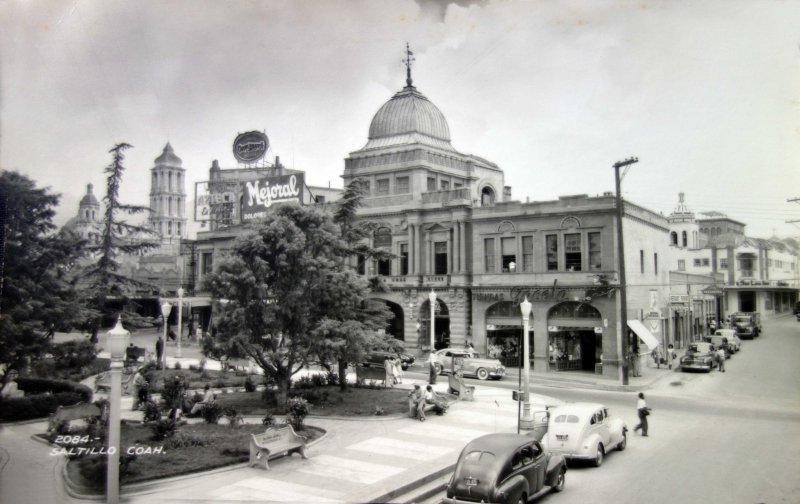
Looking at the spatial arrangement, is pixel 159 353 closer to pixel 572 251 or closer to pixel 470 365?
pixel 470 365

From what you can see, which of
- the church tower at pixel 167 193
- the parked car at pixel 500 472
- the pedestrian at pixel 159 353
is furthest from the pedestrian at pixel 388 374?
the parked car at pixel 500 472

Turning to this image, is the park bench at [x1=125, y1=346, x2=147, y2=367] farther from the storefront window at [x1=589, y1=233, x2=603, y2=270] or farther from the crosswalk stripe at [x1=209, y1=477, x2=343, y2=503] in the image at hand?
the storefront window at [x1=589, y1=233, x2=603, y2=270]

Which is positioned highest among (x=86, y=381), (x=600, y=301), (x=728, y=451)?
(x=600, y=301)

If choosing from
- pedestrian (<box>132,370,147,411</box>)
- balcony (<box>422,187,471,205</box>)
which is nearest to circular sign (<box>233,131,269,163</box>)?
balcony (<box>422,187,471,205</box>)

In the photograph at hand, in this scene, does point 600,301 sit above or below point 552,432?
above

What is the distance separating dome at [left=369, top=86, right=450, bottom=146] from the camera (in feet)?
142

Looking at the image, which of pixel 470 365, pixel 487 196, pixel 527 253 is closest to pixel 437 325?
pixel 527 253

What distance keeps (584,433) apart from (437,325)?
2527 centimetres

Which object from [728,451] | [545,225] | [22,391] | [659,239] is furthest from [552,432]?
[659,239]

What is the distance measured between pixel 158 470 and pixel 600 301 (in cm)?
2688

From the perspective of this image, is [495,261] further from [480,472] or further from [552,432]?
[480,472]

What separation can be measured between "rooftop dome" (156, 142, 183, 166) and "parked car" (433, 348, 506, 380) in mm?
17665

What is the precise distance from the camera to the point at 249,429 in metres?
17.5

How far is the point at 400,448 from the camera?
1656 cm
